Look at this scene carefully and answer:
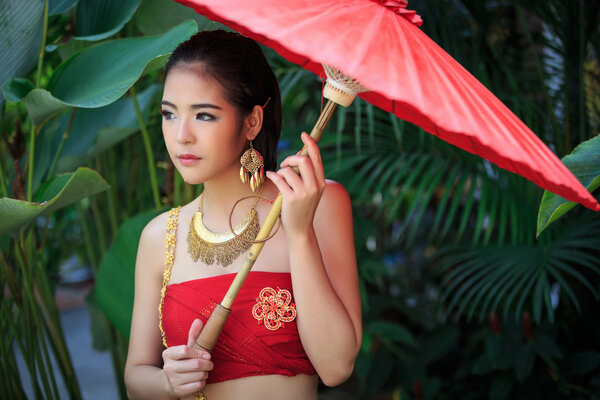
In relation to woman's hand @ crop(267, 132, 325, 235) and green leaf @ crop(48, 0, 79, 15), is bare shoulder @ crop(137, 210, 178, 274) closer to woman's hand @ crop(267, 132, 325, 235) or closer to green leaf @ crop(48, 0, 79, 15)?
woman's hand @ crop(267, 132, 325, 235)

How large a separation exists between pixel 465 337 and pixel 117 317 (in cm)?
195

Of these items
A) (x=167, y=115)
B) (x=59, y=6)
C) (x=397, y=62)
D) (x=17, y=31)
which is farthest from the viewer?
(x=59, y=6)

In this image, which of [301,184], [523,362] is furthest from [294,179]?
[523,362]

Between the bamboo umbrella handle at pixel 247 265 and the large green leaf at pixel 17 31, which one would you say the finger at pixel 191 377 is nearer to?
the bamboo umbrella handle at pixel 247 265

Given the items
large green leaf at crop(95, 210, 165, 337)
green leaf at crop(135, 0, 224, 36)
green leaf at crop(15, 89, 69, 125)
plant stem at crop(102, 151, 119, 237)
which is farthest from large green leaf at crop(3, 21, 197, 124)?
plant stem at crop(102, 151, 119, 237)

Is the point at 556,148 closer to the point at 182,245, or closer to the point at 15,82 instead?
the point at 182,245

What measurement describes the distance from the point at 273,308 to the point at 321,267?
13 cm

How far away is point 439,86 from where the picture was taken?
0.76 metres

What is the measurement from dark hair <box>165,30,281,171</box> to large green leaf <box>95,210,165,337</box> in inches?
18.0

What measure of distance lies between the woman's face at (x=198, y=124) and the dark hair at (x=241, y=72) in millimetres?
19

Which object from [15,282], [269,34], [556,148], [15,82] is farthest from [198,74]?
[556,148]

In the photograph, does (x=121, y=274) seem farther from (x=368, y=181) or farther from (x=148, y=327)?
(x=368, y=181)

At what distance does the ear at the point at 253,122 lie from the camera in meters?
1.06

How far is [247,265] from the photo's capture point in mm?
939
